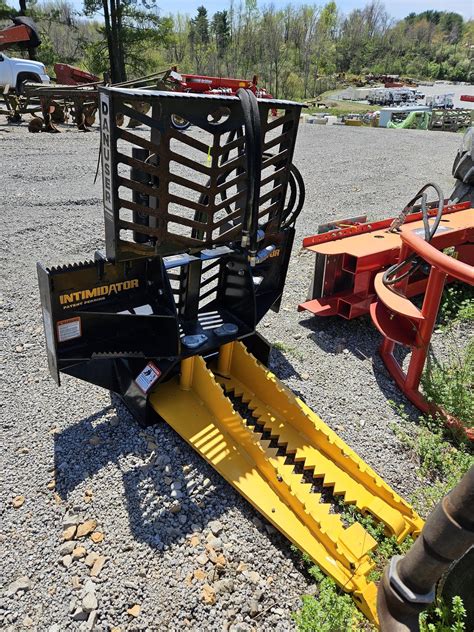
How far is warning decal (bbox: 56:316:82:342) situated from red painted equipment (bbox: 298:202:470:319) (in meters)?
2.35

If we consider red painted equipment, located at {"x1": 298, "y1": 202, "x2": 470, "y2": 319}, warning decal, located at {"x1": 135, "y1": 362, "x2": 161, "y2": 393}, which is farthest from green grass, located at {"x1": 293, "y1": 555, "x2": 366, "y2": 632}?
red painted equipment, located at {"x1": 298, "y1": 202, "x2": 470, "y2": 319}

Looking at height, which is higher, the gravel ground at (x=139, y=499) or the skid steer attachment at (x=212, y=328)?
the skid steer attachment at (x=212, y=328)

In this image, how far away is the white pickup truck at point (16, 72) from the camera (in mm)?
17078

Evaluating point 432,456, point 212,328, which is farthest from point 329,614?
point 212,328

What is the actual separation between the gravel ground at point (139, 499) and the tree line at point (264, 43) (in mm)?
25975

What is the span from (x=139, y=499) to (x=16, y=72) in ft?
61.5

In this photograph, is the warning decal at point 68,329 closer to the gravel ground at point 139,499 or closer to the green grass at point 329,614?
the gravel ground at point 139,499

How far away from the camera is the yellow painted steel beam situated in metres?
2.43

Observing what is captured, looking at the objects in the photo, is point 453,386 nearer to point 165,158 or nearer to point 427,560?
point 427,560

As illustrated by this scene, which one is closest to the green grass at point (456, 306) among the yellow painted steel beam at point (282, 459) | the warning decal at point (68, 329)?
the yellow painted steel beam at point (282, 459)

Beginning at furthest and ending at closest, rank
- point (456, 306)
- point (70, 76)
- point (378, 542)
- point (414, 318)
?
1. point (70, 76)
2. point (456, 306)
3. point (414, 318)
4. point (378, 542)

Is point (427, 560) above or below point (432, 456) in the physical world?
above

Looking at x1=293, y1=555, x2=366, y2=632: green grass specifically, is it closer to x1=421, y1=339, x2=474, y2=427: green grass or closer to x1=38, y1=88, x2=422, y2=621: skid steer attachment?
x1=38, y1=88, x2=422, y2=621: skid steer attachment

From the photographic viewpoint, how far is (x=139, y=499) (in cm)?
280
